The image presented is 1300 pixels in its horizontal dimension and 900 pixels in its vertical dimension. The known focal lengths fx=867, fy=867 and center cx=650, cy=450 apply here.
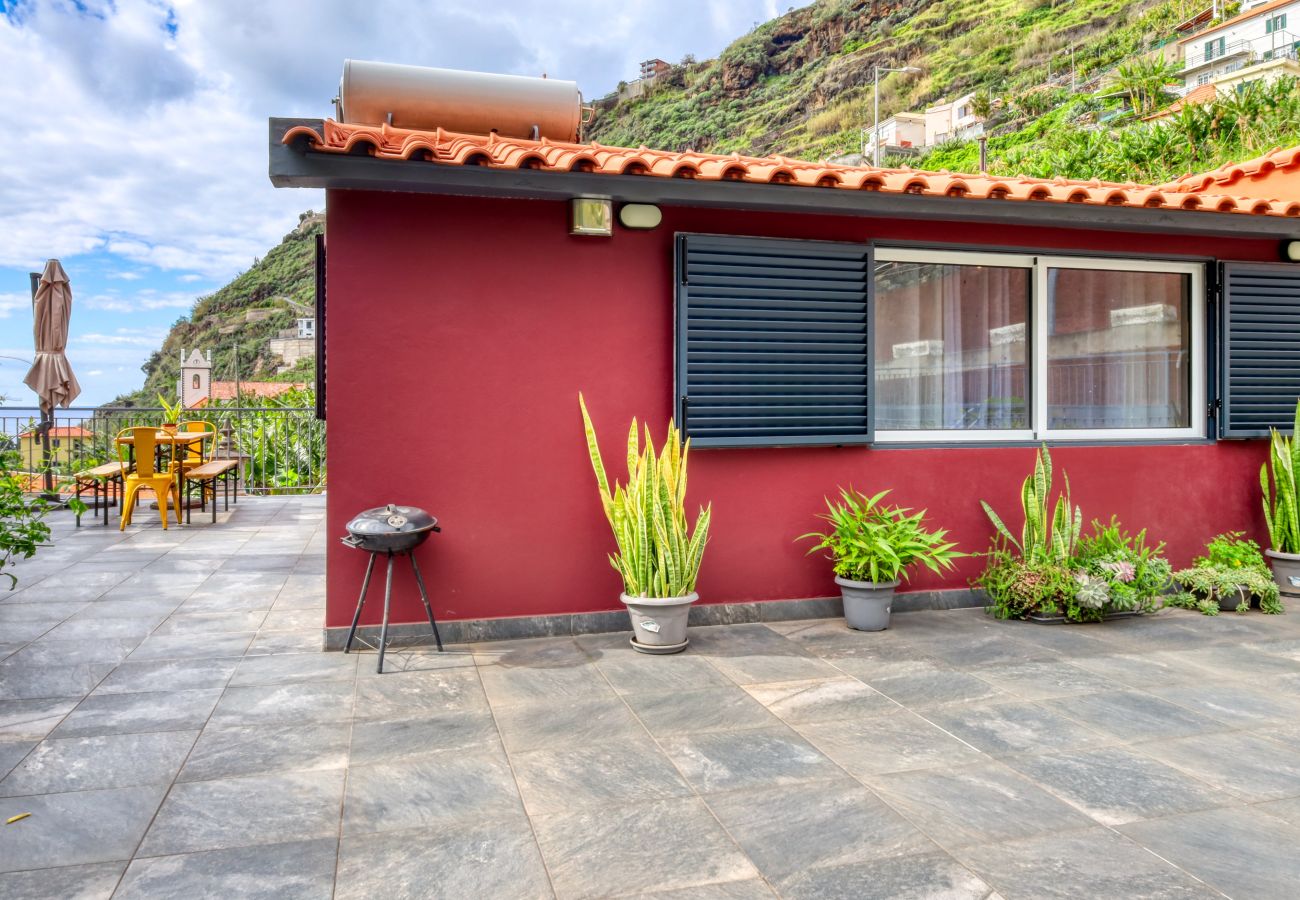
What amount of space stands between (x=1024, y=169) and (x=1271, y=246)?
622 inches

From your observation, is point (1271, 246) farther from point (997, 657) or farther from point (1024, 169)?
point (1024, 169)

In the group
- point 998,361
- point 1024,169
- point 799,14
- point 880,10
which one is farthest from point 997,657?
point 799,14

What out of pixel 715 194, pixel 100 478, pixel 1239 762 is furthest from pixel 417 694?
pixel 100 478

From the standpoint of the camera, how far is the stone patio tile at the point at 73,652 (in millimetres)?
3777

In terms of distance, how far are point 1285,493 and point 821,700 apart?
3.61 m

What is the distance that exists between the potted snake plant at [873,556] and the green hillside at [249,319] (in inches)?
1693

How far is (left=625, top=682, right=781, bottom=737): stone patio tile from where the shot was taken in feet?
9.89

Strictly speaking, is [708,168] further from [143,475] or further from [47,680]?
[143,475]

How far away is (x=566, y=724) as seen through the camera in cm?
303

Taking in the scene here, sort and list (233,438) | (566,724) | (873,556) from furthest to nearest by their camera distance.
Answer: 1. (233,438)
2. (873,556)
3. (566,724)

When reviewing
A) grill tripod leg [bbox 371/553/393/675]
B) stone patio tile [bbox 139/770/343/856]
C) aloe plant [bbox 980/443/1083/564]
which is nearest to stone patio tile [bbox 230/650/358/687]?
grill tripod leg [bbox 371/553/393/675]

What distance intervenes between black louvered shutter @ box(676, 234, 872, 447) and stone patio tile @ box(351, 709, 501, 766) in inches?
74.1

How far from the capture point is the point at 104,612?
15.3 ft

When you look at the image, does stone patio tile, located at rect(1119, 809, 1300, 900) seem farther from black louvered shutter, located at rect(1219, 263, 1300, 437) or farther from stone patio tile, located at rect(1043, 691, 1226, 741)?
black louvered shutter, located at rect(1219, 263, 1300, 437)
